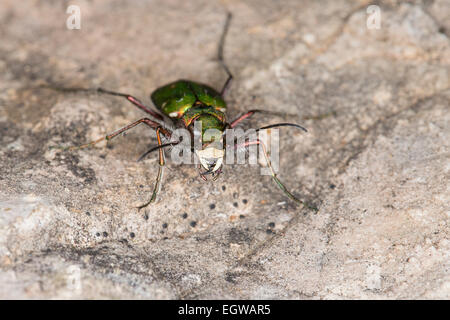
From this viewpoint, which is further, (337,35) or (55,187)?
(337,35)

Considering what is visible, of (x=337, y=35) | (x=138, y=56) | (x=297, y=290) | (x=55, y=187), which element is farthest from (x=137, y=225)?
(x=337, y=35)

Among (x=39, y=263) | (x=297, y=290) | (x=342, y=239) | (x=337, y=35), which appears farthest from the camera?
(x=337, y=35)

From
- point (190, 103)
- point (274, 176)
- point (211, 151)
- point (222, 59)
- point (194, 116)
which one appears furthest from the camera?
point (222, 59)

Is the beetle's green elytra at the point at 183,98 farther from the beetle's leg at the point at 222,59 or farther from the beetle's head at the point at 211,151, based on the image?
the beetle's head at the point at 211,151

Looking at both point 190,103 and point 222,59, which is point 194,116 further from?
point 222,59

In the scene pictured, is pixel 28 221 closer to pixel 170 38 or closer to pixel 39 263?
pixel 39 263

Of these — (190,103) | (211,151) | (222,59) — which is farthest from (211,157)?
(222,59)
